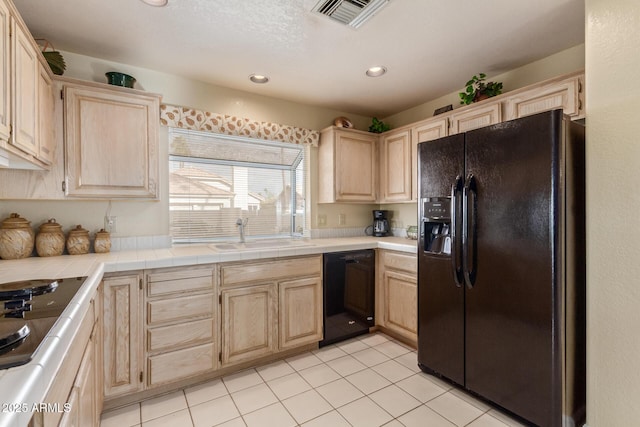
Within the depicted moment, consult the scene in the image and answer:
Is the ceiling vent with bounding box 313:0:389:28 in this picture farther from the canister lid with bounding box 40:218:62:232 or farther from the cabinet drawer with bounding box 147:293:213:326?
the canister lid with bounding box 40:218:62:232

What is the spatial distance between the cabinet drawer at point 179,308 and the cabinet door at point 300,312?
1.90 ft

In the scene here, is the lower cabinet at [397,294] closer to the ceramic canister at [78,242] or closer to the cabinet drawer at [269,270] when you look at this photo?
the cabinet drawer at [269,270]

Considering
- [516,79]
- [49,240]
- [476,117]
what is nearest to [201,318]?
[49,240]

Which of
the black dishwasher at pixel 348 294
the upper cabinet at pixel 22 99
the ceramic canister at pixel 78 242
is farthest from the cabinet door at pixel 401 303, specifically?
the upper cabinet at pixel 22 99

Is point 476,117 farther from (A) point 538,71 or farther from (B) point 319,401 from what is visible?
(B) point 319,401

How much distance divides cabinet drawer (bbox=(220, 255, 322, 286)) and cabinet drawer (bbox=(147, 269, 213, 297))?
0.12 m

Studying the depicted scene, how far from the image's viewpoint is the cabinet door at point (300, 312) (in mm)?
2494

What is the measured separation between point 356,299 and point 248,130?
191 cm

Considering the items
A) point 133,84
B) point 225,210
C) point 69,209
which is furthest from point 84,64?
point 225,210

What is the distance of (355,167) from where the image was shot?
132 inches

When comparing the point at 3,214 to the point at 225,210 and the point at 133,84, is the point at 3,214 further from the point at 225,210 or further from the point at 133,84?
the point at 225,210

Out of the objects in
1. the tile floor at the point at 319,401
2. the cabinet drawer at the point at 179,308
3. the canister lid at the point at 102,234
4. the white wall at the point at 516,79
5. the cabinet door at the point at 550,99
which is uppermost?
the white wall at the point at 516,79

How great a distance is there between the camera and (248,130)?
9.55 ft

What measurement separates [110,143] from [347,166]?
211 cm
